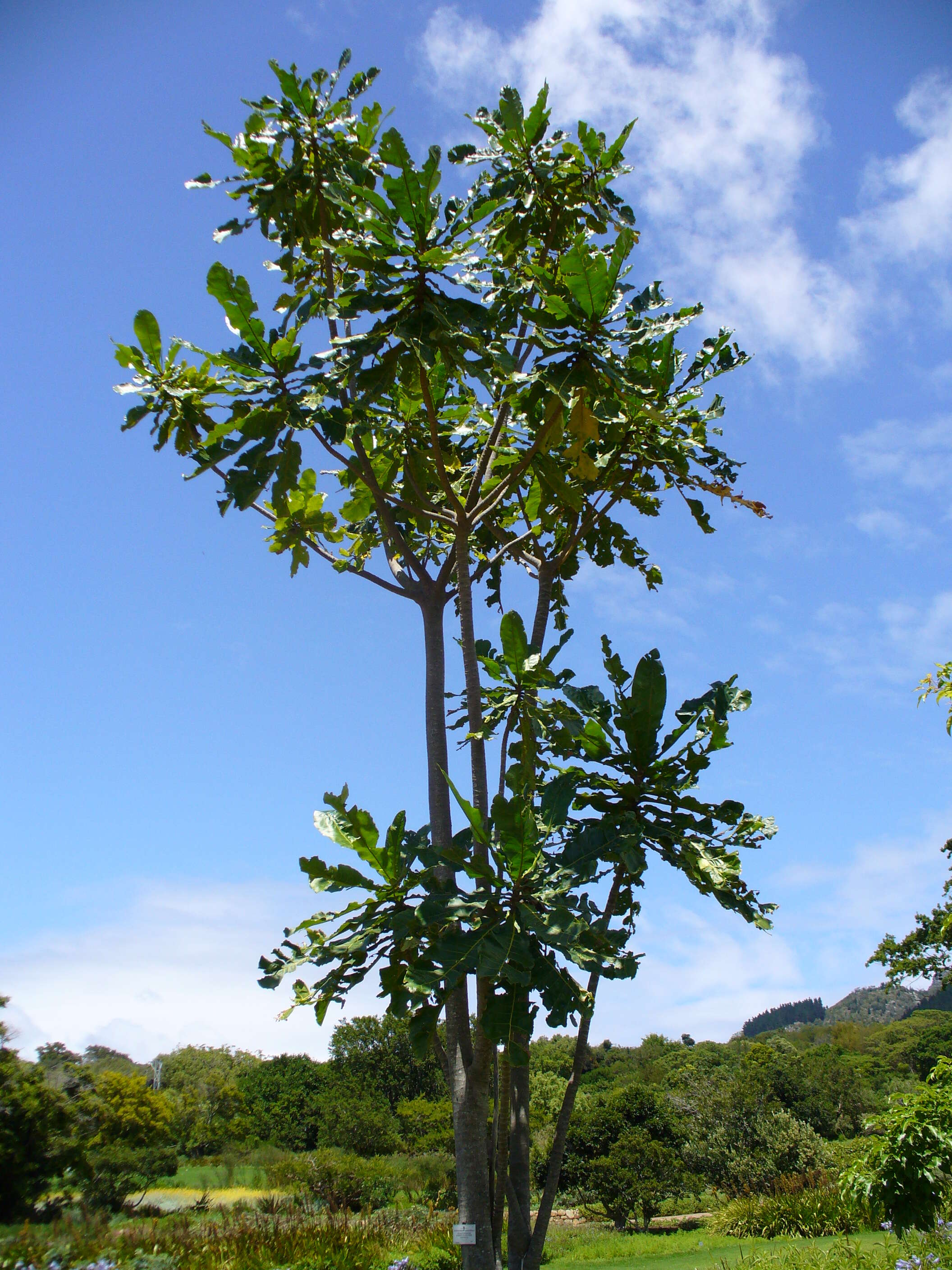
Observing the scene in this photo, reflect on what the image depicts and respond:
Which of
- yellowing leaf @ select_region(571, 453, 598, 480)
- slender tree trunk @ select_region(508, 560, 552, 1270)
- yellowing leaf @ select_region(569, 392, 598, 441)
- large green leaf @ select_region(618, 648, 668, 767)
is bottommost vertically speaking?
slender tree trunk @ select_region(508, 560, 552, 1270)

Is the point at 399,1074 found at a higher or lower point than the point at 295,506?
lower

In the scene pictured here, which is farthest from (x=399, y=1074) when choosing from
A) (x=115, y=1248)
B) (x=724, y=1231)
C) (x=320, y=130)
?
(x=320, y=130)

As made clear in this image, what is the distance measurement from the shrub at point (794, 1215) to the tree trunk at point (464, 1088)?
36.8 feet

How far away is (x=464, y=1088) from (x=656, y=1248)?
44.2ft

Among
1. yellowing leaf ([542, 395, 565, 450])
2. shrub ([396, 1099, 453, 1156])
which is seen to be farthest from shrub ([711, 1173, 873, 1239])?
yellowing leaf ([542, 395, 565, 450])

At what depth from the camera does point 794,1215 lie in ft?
45.8

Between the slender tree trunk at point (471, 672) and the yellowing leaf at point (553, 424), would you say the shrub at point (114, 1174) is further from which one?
the yellowing leaf at point (553, 424)

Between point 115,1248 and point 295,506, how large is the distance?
10.3 meters

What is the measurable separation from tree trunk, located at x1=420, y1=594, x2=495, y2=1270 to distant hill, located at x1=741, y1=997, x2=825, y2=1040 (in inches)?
5495

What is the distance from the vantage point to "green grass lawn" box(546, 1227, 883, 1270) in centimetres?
1058

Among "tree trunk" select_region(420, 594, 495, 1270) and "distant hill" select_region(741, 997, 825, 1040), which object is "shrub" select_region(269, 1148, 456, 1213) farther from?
"distant hill" select_region(741, 997, 825, 1040)

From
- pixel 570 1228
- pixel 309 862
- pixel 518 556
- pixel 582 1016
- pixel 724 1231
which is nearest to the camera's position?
pixel 309 862

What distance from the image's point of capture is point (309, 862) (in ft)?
10.7

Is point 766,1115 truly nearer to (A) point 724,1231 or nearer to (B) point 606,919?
(A) point 724,1231
